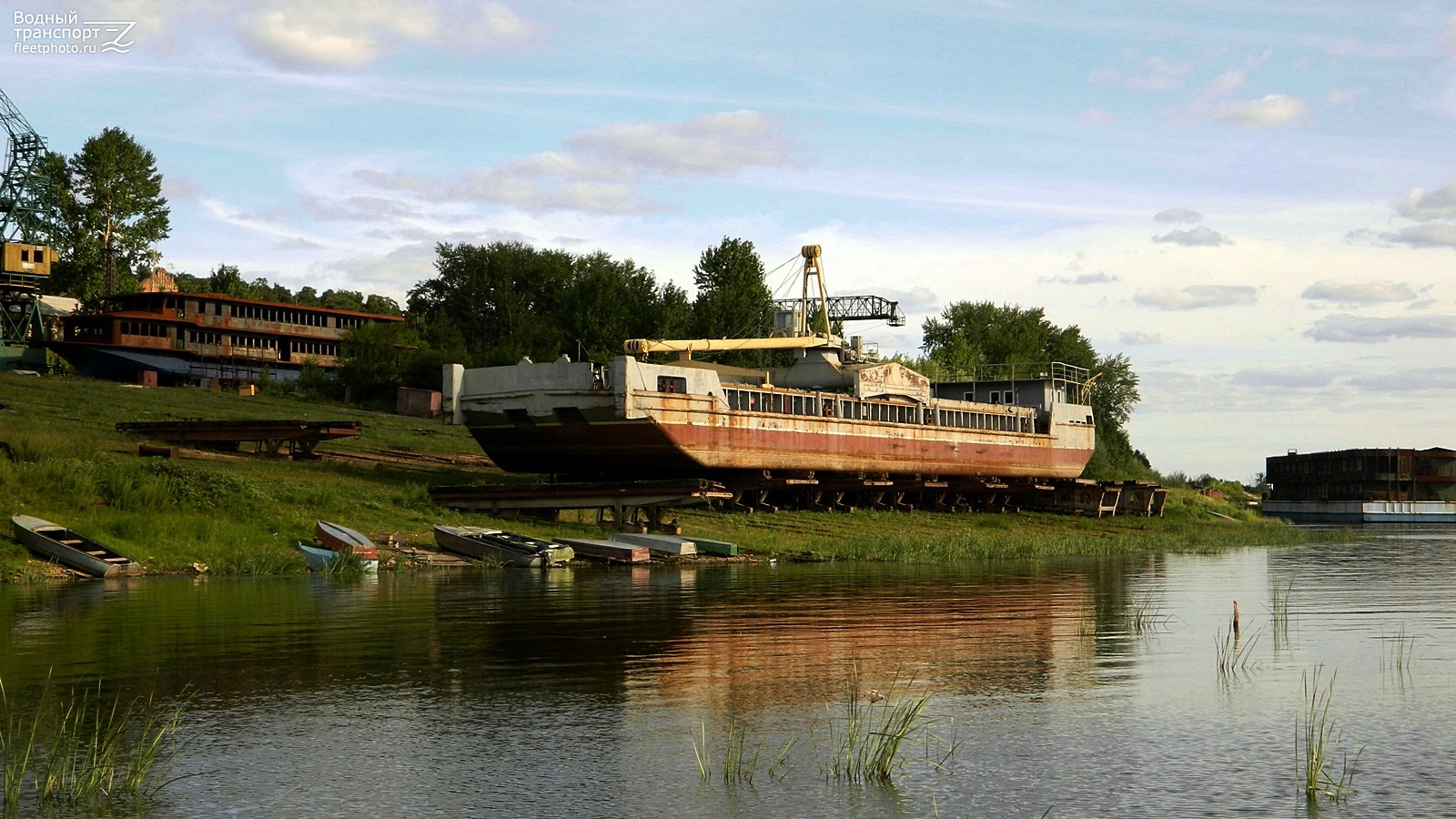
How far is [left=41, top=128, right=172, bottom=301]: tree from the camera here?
363ft

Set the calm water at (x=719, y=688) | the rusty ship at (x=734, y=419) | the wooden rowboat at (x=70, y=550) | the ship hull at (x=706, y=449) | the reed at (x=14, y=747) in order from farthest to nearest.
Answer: the ship hull at (x=706, y=449)
the rusty ship at (x=734, y=419)
the wooden rowboat at (x=70, y=550)
the calm water at (x=719, y=688)
the reed at (x=14, y=747)

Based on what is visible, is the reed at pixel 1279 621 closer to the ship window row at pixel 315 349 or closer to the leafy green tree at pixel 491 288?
the ship window row at pixel 315 349

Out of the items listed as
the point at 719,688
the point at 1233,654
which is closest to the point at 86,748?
the point at 719,688

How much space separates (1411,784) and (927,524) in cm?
4552

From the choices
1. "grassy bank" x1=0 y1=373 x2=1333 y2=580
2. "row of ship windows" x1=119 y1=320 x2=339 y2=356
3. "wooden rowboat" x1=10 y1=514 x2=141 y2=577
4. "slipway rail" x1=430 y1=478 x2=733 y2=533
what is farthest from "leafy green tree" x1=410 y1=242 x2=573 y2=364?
"wooden rowboat" x1=10 y1=514 x2=141 y2=577

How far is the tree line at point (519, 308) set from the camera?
96.8 meters

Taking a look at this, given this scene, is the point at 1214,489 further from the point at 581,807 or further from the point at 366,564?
the point at 581,807

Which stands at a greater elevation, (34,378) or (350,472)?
(34,378)

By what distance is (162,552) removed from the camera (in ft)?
115

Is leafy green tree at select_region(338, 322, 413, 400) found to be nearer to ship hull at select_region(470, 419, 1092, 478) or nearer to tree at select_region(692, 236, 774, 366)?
tree at select_region(692, 236, 774, 366)

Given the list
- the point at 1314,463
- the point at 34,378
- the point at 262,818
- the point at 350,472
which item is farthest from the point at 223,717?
the point at 1314,463

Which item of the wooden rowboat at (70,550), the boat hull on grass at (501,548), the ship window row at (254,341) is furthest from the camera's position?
the ship window row at (254,341)

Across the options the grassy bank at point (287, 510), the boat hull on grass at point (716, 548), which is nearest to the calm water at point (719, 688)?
the grassy bank at point (287, 510)

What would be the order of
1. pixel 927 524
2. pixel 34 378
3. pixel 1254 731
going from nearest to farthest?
pixel 1254 731, pixel 927 524, pixel 34 378
